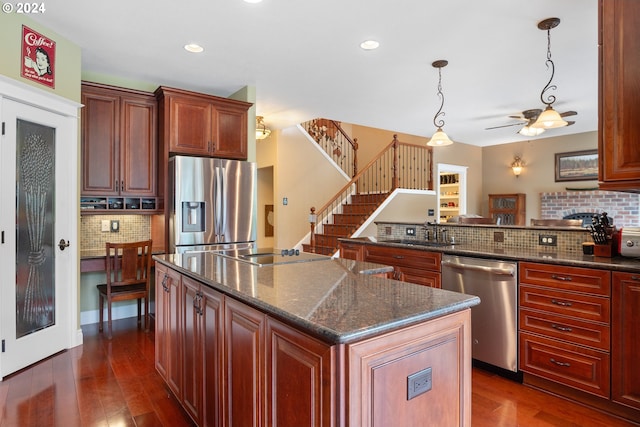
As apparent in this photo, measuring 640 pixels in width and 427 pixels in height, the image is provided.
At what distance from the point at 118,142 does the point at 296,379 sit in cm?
366

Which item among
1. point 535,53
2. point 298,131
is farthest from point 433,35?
point 298,131

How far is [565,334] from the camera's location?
2416 millimetres

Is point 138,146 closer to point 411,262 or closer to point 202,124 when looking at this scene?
point 202,124

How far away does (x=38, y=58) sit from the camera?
118 inches

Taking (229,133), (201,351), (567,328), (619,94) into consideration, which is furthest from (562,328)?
(229,133)

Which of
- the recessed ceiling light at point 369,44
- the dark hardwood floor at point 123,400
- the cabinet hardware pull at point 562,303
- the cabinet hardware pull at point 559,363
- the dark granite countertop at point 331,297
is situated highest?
the recessed ceiling light at point 369,44

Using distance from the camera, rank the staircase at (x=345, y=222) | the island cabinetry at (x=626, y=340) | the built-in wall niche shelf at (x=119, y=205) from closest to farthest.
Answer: the island cabinetry at (x=626, y=340)
the built-in wall niche shelf at (x=119, y=205)
the staircase at (x=345, y=222)

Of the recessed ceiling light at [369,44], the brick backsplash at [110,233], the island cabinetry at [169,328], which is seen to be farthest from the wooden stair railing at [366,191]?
the island cabinetry at [169,328]

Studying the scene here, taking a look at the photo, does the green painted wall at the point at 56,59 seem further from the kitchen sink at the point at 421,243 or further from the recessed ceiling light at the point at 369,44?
the kitchen sink at the point at 421,243

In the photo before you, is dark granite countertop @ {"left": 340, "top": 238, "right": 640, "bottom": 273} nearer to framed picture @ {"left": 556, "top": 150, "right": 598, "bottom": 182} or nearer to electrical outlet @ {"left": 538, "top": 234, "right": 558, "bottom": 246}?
electrical outlet @ {"left": 538, "top": 234, "right": 558, "bottom": 246}

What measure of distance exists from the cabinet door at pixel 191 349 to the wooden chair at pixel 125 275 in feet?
6.31

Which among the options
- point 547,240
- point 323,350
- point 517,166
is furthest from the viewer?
point 517,166

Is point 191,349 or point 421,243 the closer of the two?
point 191,349

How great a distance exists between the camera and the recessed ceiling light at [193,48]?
3.35 metres
